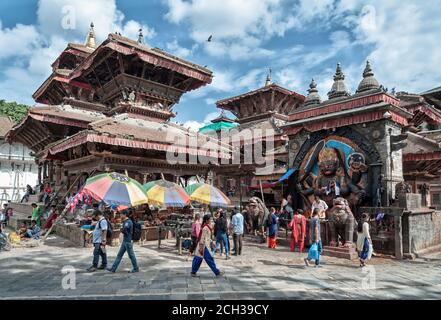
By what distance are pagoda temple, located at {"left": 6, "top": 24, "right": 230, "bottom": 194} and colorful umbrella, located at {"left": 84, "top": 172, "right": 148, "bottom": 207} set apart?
2891 millimetres

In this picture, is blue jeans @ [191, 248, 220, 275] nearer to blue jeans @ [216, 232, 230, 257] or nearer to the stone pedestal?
blue jeans @ [216, 232, 230, 257]

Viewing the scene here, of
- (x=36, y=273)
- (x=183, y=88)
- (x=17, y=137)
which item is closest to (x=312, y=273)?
(x=36, y=273)

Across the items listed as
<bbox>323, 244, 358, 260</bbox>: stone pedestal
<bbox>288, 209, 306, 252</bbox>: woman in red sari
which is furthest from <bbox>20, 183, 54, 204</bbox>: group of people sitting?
<bbox>323, 244, 358, 260</bbox>: stone pedestal

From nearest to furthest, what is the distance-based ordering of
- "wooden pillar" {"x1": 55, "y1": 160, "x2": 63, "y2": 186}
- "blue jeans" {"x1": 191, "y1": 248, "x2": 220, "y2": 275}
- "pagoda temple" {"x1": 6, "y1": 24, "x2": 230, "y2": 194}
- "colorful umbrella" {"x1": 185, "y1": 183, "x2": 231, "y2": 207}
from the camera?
1. "blue jeans" {"x1": 191, "y1": 248, "x2": 220, "y2": 275}
2. "colorful umbrella" {"x1": 185, "y1": 183, "x2": 231, "y2": 207}
3. "pagoda temple" {"x1": 6, "y1": 24, "x2": 230, "y2": 194}
4. "wooden pillar" {"x1": 55, "y1": 160, "x2": 63, "y2": 186}

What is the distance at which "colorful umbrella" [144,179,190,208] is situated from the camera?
37.9 feet

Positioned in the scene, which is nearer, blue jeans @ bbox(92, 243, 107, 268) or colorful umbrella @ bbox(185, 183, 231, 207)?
blue jeans @ bbox(92, 243, 107, 268)

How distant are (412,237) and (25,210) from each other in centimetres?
2373

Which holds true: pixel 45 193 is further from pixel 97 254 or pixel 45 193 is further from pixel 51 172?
pixel 97 254

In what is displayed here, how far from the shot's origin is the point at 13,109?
51750mm

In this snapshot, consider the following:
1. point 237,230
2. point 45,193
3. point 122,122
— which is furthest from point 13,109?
point 237,230

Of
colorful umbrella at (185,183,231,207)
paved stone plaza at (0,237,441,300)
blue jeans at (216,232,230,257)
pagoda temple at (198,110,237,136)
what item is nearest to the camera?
paved stone plaza at (0,237,441,300)

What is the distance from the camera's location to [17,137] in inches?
984

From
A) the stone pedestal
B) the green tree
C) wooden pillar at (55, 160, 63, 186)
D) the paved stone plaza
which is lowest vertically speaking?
the paved stone plaza

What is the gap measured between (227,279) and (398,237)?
644 cm
